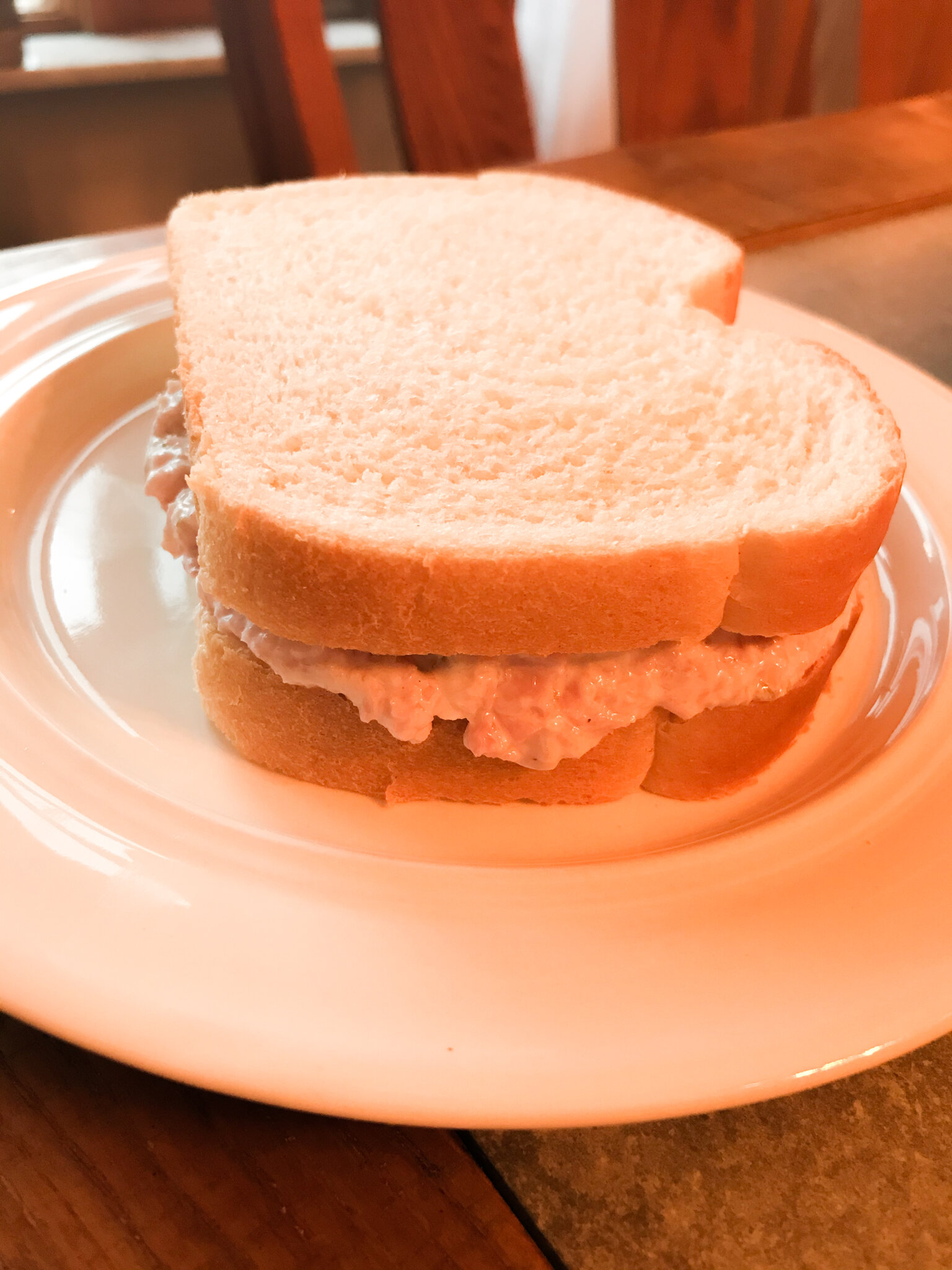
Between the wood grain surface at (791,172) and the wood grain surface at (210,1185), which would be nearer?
the wood grain surface at (210,1185)

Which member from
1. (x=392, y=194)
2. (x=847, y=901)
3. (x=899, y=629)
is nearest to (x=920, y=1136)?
(x=847, y=901)

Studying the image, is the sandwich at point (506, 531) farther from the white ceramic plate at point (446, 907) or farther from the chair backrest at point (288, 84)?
the chair backrest at point (288, 84)

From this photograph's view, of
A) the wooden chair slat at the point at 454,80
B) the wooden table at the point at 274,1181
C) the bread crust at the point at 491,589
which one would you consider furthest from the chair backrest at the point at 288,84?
the wooden table at the point at 274,1181

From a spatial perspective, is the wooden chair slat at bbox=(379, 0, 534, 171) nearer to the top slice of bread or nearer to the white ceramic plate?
the top slice of bread

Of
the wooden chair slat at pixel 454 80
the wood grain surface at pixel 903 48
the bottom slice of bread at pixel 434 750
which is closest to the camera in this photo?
the bottom slice of bread at pixel 434 750

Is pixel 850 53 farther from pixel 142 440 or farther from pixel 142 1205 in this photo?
pixel 142 1205

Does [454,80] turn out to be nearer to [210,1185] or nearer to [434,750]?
[434,750]
